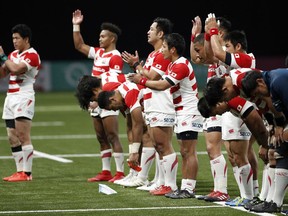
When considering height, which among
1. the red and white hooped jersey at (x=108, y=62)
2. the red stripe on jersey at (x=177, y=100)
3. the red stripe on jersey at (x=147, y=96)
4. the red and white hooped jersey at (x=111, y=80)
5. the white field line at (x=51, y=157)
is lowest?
the white field line at (x=51, y=157)

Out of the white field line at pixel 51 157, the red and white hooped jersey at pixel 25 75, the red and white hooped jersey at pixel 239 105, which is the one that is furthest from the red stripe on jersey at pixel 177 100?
the white field line at pixel 51 157

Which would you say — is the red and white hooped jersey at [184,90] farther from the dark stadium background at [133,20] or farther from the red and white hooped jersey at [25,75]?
the dark stadium background at [133,20]

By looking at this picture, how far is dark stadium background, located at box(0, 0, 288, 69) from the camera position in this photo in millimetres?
40188

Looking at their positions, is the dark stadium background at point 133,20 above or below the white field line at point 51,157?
above

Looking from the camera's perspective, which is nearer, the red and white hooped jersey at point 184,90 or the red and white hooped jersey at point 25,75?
the red and white hooped jersey at point 184,90

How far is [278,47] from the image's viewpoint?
4172cm

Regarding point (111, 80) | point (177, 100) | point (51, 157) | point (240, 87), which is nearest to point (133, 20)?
point (51, 157)

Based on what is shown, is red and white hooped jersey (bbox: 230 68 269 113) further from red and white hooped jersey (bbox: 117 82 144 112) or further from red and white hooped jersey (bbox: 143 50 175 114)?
red and white hooped jersey (bbox: 117 82 144 112)

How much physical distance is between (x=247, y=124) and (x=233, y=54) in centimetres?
102

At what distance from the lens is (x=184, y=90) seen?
38.0ft

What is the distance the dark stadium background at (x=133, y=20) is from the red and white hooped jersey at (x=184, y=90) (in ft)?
93.3

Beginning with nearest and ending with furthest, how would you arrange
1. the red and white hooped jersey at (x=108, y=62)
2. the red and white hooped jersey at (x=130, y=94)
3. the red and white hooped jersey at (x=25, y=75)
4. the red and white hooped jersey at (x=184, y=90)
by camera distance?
1. the red and white hooped jersey at (x=184, y=90)
2. the red and white hooped jersey at (x=130, y=94)
3. the red and white hooped jersey at (x=25, y=75)
4. the red and white hooped jersey at (x=108, y=62)

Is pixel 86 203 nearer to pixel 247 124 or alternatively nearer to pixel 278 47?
pixel 247 124

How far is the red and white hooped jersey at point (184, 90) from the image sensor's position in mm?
11375
